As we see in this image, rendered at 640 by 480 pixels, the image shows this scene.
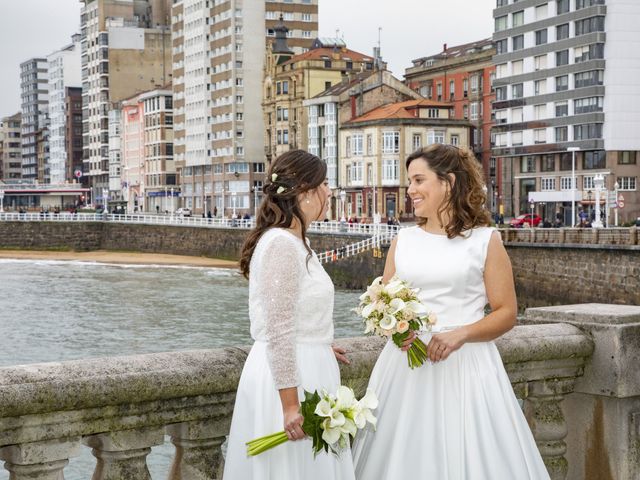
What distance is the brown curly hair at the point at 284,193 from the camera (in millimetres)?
4453

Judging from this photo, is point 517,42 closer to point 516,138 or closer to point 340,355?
point 516,138

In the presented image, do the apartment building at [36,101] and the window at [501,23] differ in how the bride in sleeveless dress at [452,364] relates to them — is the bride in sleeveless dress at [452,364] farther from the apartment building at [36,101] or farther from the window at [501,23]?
the apartment building at [36,101]

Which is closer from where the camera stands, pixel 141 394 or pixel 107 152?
pixel 141 394

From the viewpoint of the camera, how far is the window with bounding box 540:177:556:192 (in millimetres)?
74688

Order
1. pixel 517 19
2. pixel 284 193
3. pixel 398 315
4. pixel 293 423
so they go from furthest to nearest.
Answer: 1. pixel 517 19
2. pixel 398 315
3. pixel 284 193
4. pixel 293 423

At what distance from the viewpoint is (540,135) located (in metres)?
75.2

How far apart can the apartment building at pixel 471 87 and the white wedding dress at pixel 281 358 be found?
78679mm

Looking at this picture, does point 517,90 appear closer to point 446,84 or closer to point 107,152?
point 446,84

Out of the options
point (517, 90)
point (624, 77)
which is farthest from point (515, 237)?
point (517, 90)

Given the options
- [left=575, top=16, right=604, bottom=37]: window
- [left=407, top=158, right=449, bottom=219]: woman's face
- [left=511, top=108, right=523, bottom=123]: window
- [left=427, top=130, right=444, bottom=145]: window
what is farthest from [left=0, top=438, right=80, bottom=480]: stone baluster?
[left=427, top=130, right=444, bottom=145]: window

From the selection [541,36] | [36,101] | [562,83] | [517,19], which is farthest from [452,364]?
[36,101]

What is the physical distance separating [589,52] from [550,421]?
67.1 meters

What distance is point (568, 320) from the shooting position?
6.03 metres

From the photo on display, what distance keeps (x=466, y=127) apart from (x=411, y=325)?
82.4m
